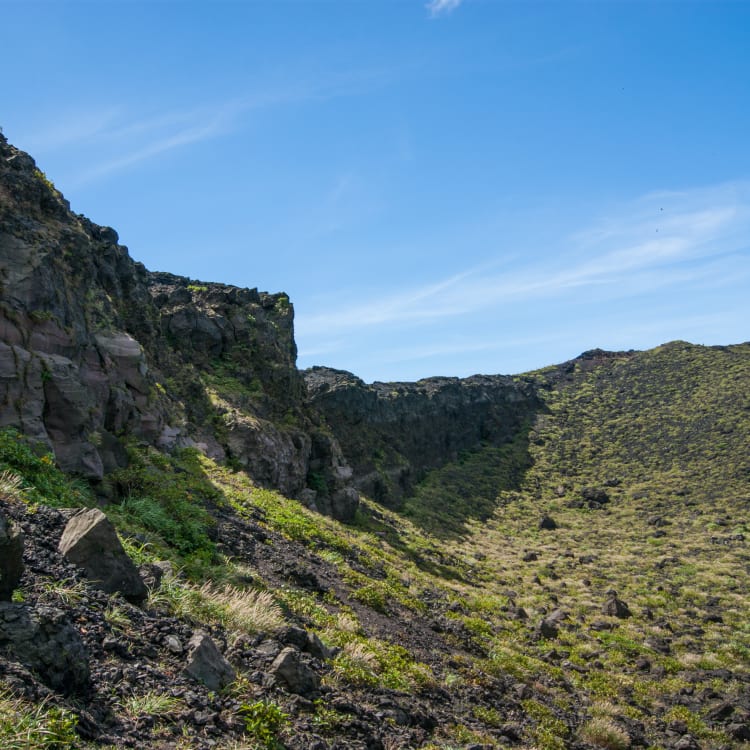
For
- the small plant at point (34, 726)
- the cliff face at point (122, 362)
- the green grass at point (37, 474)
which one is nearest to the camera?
the small plant at point (34, 726)

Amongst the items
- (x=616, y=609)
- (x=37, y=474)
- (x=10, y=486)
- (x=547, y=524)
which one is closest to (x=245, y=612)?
(x=10, y=486)

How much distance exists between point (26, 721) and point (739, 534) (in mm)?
48769

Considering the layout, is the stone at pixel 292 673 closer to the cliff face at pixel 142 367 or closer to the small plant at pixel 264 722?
the small plant at pixel 264 722

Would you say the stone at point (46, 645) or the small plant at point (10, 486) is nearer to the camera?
the stone at point (46, 645)

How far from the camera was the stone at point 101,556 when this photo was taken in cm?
724

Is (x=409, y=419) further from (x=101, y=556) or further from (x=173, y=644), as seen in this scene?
(x=173, y=644)

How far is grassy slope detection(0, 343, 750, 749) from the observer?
11867mm

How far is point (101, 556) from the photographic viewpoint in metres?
7.36

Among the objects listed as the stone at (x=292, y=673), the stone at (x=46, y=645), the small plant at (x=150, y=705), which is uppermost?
the stone at (x=46, y=645)

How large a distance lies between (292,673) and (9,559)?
12.1 feet

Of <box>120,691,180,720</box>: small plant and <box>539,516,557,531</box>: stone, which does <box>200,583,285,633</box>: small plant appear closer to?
<box>120,691,180,720</box>: small plant

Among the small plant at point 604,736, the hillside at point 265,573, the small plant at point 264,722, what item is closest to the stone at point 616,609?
the hillside at point 265,573

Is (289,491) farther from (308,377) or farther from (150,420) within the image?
(308,377)

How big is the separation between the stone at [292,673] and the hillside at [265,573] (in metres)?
0.03
